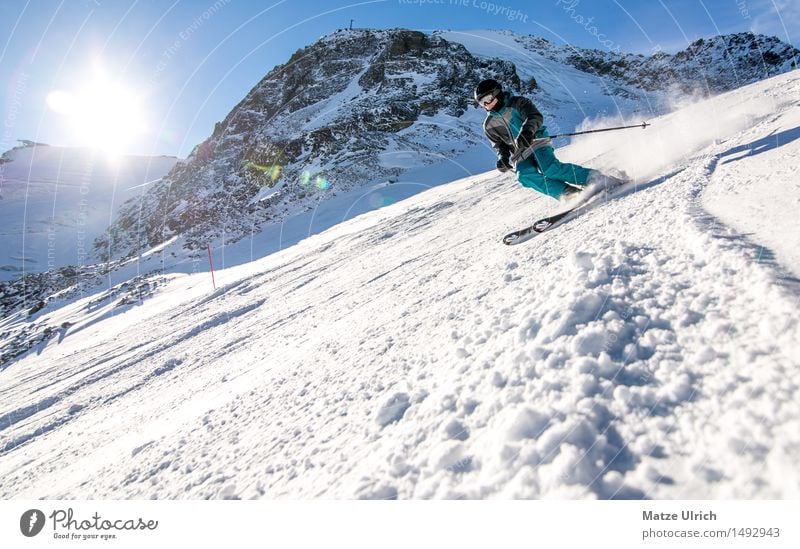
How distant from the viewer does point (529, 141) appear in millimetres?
5727

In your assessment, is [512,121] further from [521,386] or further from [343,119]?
[343,119]

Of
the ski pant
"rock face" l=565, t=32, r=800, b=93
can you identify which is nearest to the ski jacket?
the ski pant

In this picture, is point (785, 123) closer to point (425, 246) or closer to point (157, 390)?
point (425, 246)

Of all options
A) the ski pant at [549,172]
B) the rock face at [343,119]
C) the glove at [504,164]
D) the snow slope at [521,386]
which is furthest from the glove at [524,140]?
the rock face at [343,119]

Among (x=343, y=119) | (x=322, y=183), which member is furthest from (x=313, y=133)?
(x=322, y=183)

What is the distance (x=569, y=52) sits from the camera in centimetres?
8888

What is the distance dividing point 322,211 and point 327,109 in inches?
1118

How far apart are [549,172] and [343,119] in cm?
3833

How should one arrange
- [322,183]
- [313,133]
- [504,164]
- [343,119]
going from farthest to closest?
1. [343,119]
2. [313,133]
3. [322,183]
4. [504,164]

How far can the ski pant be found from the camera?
578 cm

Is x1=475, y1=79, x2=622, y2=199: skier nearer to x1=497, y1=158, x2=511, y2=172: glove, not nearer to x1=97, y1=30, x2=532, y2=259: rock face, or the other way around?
x1=497, y1=158, x2=511, y2=172: glove

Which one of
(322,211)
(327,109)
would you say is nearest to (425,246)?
(322,211)

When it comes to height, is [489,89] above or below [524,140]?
above

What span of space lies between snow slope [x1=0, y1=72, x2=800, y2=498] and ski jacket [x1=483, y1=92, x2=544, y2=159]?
1524 mm
